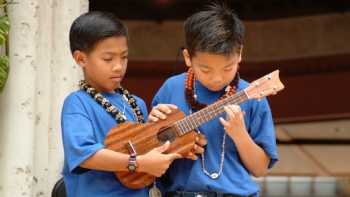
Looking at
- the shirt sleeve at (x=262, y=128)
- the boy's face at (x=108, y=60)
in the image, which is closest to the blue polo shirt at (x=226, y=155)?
the shirt sleeve at (x=262, y=128)

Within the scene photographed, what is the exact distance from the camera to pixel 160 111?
229 centimetres

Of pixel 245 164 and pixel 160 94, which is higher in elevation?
pixel 160 94

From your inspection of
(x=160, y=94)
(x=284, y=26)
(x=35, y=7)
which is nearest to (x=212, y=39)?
(x=160, y=94)

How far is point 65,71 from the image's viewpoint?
10.6 feet

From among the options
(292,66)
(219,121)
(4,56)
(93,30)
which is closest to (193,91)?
(219,121)

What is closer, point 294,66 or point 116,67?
point 116,67

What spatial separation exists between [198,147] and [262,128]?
0.20 m

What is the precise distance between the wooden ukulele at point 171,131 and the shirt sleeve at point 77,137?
5 cm

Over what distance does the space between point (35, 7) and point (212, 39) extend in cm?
106

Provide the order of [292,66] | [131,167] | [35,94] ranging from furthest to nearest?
1. [292,66]
2. [35,94]
3. [131,167]

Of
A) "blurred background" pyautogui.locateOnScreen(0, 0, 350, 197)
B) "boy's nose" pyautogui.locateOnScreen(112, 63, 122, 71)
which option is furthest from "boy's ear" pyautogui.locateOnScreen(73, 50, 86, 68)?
"blurred background" pyautogui.locateOnScreen(0, 0, 350, 197)

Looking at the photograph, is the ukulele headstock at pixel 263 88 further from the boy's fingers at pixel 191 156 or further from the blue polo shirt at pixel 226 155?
the boy's fingers at pixel 191 156

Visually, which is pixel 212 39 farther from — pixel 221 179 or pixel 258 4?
pixel 258 4

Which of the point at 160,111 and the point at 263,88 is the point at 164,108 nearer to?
the point at 160,111
